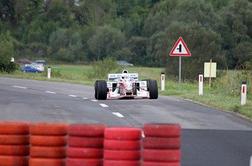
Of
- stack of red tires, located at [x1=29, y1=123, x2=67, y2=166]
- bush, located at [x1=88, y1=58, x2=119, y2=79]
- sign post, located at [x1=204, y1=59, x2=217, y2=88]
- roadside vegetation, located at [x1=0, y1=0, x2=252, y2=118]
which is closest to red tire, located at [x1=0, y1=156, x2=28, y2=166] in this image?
stack of red tires, located at [x1=29, y1=123, x2=67, y2=166]

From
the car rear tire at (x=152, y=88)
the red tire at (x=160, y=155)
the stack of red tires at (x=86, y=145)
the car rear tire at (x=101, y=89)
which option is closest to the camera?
A: the red tire at (x=160, y=155)

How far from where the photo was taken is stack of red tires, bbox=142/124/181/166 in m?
10.6

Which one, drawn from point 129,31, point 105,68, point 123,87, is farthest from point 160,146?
point 129,31

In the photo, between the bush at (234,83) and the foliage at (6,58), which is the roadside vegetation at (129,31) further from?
the bush at (234,83)

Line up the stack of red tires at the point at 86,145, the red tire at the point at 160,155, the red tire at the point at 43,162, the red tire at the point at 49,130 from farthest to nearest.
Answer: the red tire at the point at 49,130 < the red tire at the point at 43,162 < the stack of red tires at the point at 86,145 < the red tire at the point at 160,155

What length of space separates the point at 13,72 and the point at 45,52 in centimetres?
7475

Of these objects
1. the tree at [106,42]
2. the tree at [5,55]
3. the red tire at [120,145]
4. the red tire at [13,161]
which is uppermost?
the tree at [106,42]

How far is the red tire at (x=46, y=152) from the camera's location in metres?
11.0

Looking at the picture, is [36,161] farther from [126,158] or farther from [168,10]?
[168,10]

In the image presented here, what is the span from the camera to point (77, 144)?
35.7ft

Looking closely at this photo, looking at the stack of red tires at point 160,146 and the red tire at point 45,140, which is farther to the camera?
the red tire at point 45,140

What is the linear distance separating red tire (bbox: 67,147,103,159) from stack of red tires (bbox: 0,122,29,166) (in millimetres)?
736

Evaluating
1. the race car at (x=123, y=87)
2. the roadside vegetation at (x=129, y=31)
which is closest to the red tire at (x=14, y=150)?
the race car at (x=123, y=87)

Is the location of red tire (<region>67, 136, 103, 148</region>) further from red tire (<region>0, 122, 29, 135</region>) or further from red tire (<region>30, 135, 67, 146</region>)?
red tire (<region>0, 122, 29, 135</region>)
